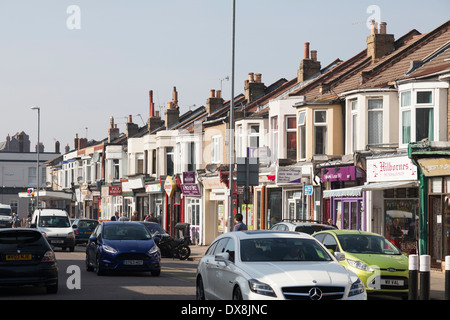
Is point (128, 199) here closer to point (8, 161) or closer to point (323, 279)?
point (8, 161)

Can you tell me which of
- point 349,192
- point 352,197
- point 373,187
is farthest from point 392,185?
point 352,197

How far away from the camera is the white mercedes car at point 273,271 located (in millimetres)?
12070

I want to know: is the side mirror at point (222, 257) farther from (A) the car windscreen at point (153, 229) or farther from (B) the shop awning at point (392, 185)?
(A) the car windscreen at point (153, 229)

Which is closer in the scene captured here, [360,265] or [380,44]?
[360,265]

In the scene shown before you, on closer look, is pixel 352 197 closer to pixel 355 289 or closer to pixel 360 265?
pixel 360 265

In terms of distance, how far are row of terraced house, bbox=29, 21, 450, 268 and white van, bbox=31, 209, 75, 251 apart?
7.50 metres

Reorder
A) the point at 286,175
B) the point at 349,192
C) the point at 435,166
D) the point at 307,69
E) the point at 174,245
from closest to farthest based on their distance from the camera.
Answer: the point at 435,166 → the point at 349,192 → the point at 174,245 → the point at 286,175 → the point at 307,69

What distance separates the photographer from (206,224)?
1905 inches

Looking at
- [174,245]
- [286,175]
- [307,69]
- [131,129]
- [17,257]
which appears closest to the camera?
[17,257]

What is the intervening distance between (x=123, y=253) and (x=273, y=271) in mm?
10645

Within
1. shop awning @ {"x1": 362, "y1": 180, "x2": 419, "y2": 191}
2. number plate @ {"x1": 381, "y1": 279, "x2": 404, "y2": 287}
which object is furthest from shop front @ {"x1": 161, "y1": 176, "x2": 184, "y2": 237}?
number plate @ {"x1": 381, "y1": 279, "x2": 404, "y2": 287}

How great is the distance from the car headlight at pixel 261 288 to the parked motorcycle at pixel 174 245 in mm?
21125

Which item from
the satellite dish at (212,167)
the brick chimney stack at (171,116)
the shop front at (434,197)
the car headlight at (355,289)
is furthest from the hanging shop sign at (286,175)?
the brick chimney stack at (171,116)

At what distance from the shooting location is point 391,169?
96.9 feet
